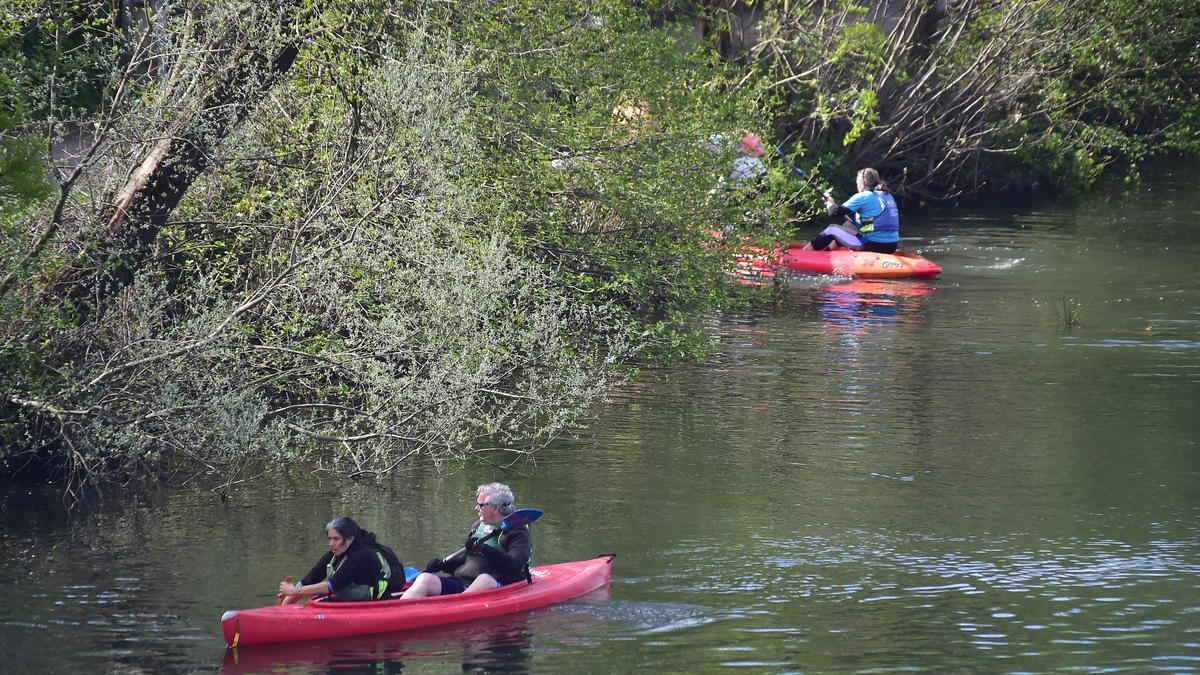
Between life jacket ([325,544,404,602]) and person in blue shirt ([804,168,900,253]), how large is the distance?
48.7ft

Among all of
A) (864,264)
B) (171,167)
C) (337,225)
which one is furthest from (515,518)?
(864,264)

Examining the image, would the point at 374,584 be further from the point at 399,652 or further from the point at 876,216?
the point at 876,216

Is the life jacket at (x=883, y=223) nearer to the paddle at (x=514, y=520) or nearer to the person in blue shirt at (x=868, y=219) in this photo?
the person in blue shirt at (x=868, y=219)

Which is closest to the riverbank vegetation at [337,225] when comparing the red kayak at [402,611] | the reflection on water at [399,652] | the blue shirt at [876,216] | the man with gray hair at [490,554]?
the man with gray hair at [490,554]

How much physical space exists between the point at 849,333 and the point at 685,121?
420 centimetres

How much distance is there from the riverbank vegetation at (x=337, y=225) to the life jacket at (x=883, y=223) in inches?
257

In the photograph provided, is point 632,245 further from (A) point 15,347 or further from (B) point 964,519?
(A) point 15,347

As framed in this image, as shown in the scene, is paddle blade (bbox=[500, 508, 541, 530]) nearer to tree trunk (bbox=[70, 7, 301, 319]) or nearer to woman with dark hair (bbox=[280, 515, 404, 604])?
woman with dark hair (bbox=[280, 515, 404, 604])

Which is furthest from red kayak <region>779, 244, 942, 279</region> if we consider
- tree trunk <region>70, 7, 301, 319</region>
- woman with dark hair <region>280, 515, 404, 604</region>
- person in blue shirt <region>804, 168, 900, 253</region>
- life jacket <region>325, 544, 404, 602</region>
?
woman with dark hair <region>280, 515, 404, 604</region>

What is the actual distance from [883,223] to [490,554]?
1499 centimetres

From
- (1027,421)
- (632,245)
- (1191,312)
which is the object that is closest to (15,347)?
(632,245)

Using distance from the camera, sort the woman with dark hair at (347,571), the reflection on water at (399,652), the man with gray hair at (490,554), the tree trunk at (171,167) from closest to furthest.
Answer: the reflection on water at (399,652), the woman with dark hair at (347,571), the man with gray hair at (490,554), the tree trunk at (171,167)

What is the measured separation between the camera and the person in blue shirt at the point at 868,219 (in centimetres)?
→ 2402

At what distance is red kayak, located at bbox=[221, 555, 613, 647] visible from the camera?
9172 millimetres
